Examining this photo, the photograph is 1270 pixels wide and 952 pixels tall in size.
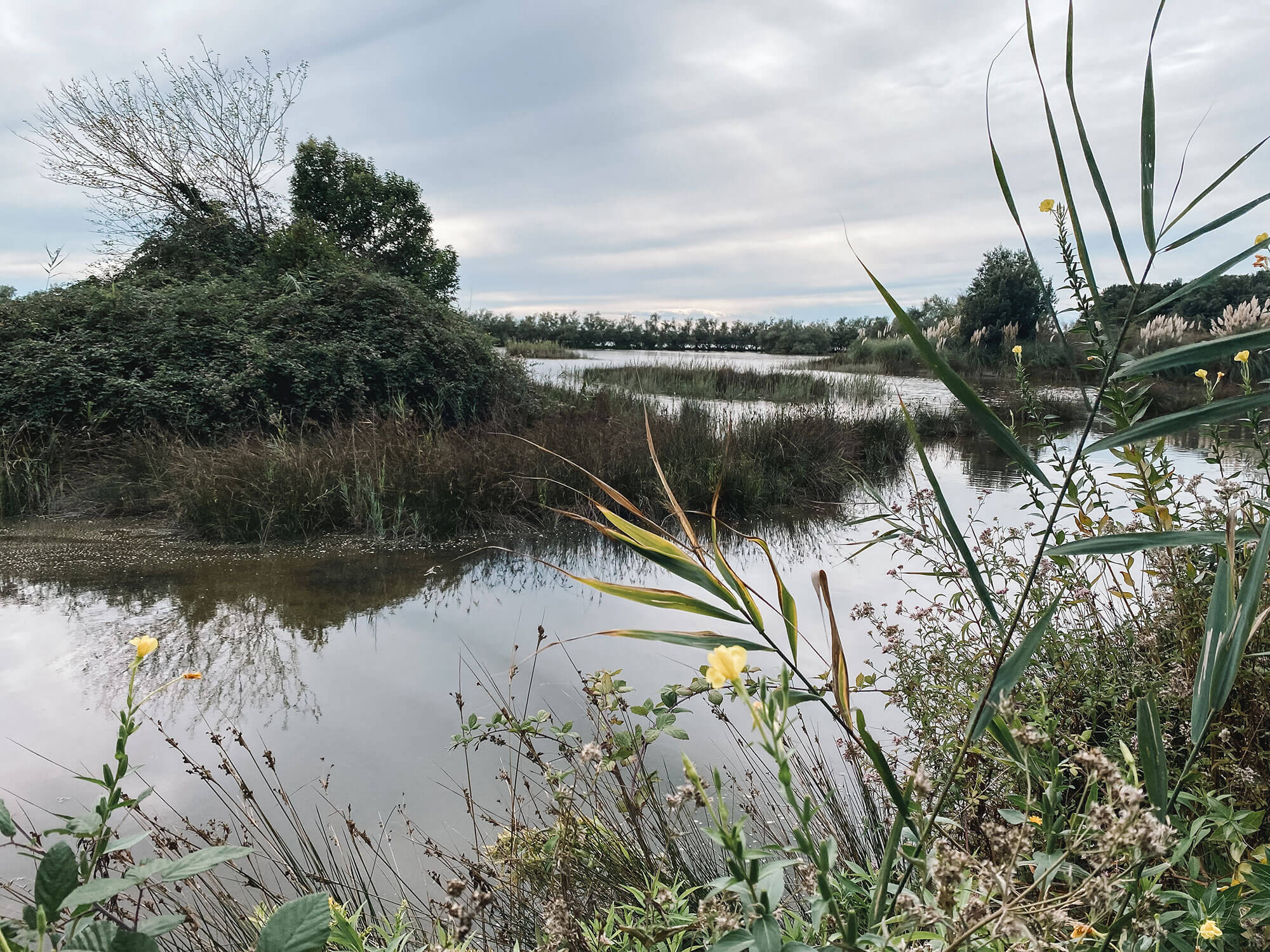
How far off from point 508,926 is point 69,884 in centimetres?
113

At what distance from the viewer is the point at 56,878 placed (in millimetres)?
719

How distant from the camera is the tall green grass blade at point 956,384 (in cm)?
88

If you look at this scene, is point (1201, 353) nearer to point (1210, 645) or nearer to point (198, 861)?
point (1210, 645)

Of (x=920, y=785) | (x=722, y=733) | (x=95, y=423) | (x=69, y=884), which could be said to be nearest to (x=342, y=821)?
(x=722, y=733)

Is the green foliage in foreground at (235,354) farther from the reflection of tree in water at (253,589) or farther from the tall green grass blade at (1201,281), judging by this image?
the tall green grass blade at (1201,281)

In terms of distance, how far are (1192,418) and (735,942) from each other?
772 millimetres

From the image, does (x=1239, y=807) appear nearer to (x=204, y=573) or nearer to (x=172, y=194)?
(x=204, y=573)

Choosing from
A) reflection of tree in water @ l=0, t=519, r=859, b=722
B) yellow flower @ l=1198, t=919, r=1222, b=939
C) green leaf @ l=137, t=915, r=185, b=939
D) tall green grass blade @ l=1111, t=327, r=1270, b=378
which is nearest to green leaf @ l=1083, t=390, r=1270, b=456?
tall green grass blade @ l=1111, t=327, r=1270, b=378

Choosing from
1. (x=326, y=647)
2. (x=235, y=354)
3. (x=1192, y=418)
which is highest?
(x=235, y=354)

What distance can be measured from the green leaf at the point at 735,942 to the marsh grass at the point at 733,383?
467 inches

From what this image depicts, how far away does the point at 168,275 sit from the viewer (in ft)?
34.0

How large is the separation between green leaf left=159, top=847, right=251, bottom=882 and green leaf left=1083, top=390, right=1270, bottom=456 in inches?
41.6

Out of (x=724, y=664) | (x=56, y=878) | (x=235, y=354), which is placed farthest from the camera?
(x=235, y=354)

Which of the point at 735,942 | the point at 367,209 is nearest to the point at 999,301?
the point at 367,209
